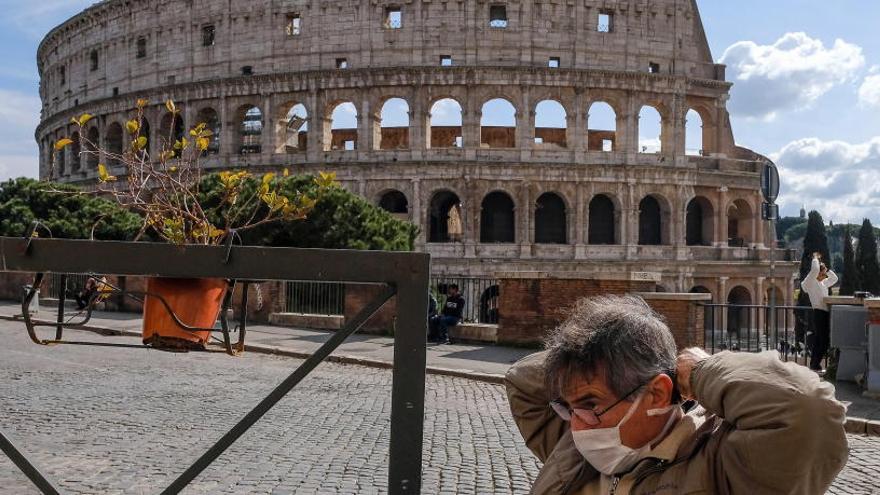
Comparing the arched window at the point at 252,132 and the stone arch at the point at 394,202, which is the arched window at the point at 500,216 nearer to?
the stone arch at the point at 394,202

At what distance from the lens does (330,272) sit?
6.46 feet

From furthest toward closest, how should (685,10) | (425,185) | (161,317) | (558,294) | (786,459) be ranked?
(685,10), (425,185), (558,294), (161,317), (786,459)

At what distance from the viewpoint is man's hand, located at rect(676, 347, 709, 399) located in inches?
70.7

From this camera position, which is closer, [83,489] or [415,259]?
[415,259]

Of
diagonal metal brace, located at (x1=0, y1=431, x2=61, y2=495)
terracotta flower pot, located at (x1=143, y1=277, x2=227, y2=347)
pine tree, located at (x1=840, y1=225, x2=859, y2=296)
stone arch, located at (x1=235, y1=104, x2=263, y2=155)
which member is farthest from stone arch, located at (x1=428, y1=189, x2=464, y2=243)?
diagonal metal brace, located at (x1=0, y1=431, x2=61, y2=495)

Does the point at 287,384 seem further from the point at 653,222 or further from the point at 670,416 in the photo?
the point at 653,222

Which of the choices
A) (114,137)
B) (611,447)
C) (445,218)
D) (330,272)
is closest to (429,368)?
(330,272)

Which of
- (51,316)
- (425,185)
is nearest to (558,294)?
(51,316)

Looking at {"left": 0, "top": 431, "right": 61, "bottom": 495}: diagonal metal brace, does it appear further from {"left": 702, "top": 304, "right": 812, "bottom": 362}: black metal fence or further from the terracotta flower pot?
{"left": 702, "top": 304, "right": 812, "bottom": 362}: black metal fence

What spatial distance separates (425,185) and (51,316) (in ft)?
52.3

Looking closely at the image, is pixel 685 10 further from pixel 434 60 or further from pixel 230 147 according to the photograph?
pixel 230 147

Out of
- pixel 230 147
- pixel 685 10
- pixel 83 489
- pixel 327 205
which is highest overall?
pixel 685 10

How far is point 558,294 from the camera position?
15797 mm

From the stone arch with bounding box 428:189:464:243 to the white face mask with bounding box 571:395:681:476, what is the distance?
108 ft
